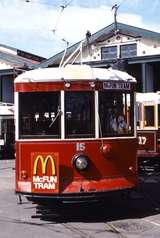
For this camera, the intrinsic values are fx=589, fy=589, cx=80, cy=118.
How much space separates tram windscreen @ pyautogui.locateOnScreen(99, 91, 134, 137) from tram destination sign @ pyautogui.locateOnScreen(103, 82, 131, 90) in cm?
11

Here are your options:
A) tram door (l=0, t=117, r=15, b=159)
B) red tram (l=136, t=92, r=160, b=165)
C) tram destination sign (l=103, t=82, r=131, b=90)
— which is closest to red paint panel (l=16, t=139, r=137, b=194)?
tram destination sign (l=103, t=82, r=131, b=90)

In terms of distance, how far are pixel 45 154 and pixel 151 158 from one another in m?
9.07

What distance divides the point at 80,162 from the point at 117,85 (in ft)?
5.12

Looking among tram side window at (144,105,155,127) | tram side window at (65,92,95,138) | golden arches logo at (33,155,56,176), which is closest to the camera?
golden arches logo at (33,155,56,176)

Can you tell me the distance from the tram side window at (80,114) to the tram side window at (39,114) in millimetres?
182

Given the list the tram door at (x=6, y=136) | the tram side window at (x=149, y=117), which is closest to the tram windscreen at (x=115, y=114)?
the tram side window at (x=149, y=117)

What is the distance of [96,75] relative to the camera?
413 inches

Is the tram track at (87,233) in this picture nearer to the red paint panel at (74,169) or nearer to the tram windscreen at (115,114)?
the red paint panel at (74,169)

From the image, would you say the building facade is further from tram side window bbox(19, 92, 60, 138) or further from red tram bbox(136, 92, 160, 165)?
tram side window bbox(19, 92, 60, 138)

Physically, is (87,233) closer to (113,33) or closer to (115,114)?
(115,114)

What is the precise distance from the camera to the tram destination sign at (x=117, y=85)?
1046 cm

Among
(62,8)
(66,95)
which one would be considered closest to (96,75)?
(66,95)

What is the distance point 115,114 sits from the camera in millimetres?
10641

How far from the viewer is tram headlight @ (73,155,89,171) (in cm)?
1016
